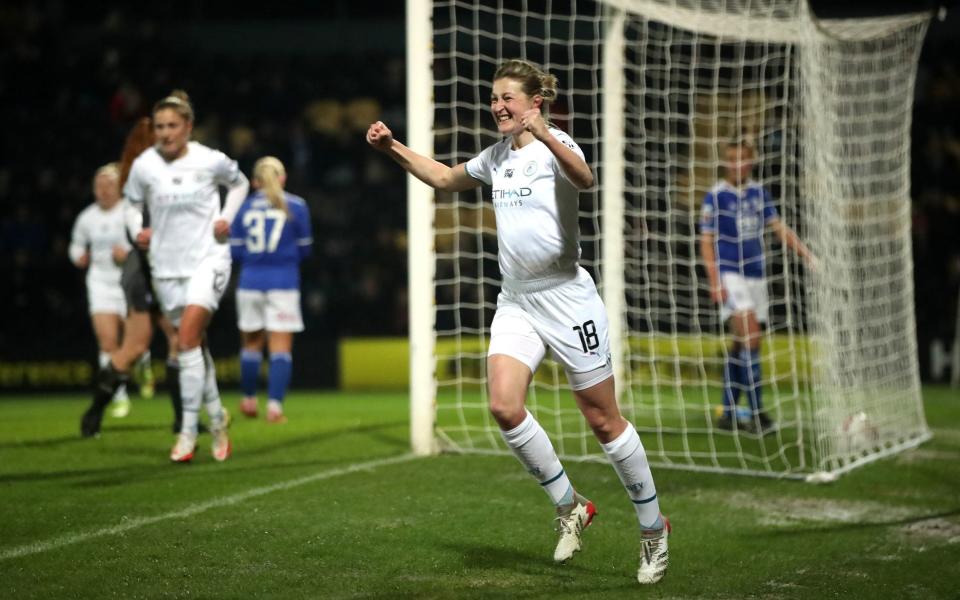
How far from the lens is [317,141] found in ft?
70.3

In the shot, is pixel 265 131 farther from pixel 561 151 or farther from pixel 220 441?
pixel 561 151

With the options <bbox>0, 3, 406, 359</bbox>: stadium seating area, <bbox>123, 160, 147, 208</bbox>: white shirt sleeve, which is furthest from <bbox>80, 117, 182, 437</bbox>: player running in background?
<bbox>0, 3, 406, 359</bbox>: stadium seating area

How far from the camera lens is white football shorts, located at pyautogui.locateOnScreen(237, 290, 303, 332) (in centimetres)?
1087

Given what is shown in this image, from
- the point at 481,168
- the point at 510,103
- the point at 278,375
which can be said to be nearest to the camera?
the point at 510,103

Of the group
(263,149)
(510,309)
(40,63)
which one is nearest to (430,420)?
(510,309)

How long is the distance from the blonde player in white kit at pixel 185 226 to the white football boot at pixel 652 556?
375 cm

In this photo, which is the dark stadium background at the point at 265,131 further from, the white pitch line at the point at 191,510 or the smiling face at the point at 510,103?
the smiling face at the point at 510,103

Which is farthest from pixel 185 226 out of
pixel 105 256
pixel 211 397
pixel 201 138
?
pixel 201 138

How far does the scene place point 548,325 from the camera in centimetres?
520

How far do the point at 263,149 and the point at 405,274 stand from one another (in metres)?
3.79

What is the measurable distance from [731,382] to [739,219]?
131 centimetres

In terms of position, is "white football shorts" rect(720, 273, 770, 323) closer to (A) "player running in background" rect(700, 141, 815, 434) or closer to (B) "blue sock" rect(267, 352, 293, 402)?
(A) "player running in background" rect(700, 141, 815, 434)

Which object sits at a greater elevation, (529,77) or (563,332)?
(529,77)

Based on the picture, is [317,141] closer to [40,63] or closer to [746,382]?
[40,63]
